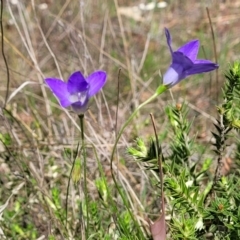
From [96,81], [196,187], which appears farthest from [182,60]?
[196,187]

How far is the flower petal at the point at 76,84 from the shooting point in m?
1.15

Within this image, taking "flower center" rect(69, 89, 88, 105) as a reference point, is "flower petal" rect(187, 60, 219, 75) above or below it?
above

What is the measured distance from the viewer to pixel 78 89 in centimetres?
116

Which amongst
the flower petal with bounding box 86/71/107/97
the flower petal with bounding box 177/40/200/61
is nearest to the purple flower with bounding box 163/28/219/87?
the flower petal with bounding box 177/40/200/61

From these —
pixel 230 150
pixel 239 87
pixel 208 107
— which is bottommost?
pixel 208 107

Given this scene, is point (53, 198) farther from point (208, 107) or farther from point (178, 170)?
point (208, 107)

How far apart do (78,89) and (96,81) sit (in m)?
0.04

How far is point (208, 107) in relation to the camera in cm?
279

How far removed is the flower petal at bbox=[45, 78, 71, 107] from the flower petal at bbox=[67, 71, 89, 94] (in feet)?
0.04

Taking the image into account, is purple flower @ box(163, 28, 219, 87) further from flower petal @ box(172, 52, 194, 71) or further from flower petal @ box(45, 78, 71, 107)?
flower petal @ box(45, 78, 71, 107)

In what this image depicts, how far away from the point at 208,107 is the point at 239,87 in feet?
4.58

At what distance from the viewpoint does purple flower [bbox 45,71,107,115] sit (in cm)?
114

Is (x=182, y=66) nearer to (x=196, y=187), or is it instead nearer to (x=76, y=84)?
(x=76, y=84)

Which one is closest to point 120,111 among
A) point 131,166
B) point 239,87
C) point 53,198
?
point 131,166
